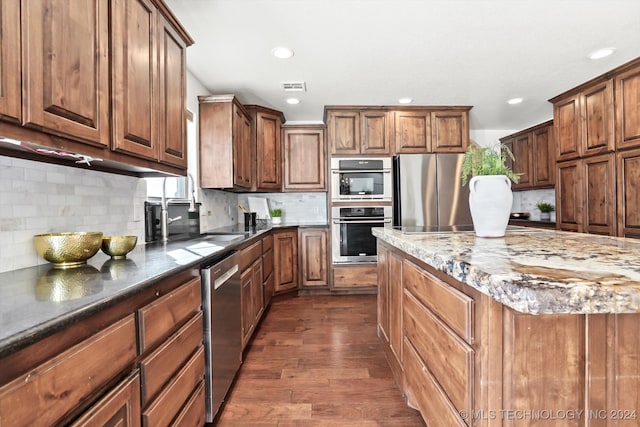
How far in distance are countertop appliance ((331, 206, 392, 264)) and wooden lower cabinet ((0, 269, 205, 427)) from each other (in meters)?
2.57

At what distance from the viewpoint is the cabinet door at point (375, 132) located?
12.7 feet

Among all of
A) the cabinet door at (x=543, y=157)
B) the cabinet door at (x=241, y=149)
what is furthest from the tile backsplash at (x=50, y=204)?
the cabinet door at (x=543, y=157)

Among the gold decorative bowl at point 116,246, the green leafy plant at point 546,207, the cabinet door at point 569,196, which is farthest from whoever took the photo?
the green leafy plant at point 546,207

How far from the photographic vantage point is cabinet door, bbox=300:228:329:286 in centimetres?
392

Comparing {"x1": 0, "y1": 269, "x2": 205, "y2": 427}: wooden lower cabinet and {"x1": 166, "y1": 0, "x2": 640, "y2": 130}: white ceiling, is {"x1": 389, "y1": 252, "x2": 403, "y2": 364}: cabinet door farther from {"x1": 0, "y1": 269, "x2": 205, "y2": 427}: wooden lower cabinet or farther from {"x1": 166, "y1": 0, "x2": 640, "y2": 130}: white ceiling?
{"x1": 166, "y1": 0, "x2": 640, "y2": 130}: white ceiling

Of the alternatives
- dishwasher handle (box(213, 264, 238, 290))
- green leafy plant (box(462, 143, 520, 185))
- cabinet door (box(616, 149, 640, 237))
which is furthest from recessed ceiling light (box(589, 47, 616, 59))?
dishwasher handle (box(213, 264, 238, 290))

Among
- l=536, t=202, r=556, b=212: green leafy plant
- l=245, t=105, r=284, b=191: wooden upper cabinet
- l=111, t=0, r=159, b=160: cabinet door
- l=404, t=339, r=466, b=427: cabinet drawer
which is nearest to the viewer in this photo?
l=404, t=339, r=466, b=427: cabinet drawer

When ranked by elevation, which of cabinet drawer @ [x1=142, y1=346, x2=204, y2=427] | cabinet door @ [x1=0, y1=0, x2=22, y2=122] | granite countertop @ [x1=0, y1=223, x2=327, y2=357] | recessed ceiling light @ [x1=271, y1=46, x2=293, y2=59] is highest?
recessed ceiling light @ [x1=271, y1=46, x2=293, y2=59]

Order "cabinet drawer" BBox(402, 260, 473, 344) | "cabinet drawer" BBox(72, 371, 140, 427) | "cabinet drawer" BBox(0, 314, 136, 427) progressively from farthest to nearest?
"cabinet drawer" BBox(402, 260, 473, 344) < "cabinet drawer" BBox(72, 371, 140, 427) < "cabinet drawer" BBox(0, 314, 136, 427)

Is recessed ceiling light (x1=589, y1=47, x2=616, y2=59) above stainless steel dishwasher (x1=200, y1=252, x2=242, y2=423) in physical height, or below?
above

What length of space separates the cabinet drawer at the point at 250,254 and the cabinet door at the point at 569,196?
340 cm

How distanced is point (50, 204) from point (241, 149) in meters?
2.16

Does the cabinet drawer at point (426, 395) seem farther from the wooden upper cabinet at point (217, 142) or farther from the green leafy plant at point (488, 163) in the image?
the wooden upper cabinet at point (217, 142)

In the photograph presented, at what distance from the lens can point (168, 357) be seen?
1114mm
